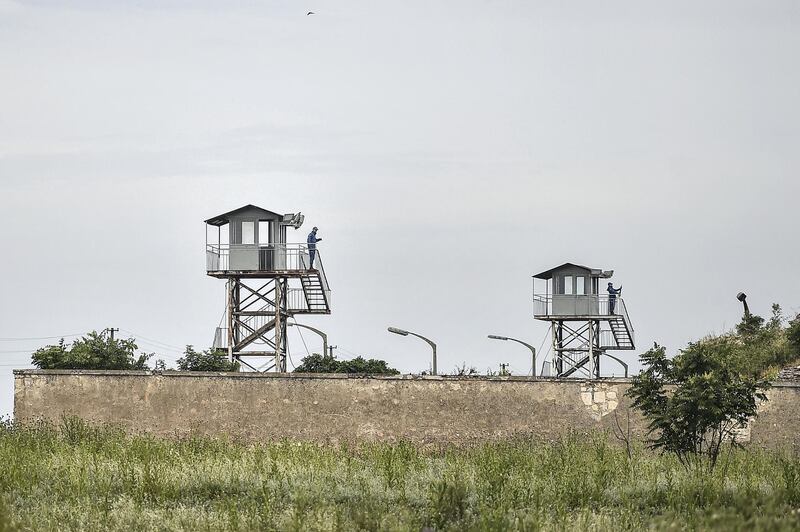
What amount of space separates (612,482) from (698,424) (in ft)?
11.0

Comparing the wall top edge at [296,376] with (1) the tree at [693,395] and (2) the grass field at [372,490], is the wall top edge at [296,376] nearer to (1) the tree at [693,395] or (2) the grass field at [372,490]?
(2) the grass field at [372,490]

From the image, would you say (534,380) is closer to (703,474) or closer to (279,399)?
(279,399)

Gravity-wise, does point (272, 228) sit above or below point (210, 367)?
above

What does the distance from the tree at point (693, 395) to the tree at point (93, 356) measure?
651 inches

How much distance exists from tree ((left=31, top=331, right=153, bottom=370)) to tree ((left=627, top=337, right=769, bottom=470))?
1652 cm

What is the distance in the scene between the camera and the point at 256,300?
45094 millimetres

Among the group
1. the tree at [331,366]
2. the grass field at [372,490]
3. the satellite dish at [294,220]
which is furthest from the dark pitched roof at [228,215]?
the grass field at [372,490]

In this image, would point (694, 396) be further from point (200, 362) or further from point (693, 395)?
point (200, 362)

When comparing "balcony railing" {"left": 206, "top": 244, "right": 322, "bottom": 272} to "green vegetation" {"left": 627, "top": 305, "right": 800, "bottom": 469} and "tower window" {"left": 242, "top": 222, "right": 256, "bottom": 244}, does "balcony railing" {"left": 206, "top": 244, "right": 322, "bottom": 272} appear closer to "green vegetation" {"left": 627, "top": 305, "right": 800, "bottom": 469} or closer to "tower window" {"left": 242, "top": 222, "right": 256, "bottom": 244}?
"tower window" {"left": 242, "top": 222, "right": 256, "bottom": 244}

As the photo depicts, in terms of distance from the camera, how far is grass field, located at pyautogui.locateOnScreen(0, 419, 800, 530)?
1540cm

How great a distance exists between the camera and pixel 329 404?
28359 millimetres

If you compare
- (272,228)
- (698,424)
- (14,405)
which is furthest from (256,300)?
(698,424)

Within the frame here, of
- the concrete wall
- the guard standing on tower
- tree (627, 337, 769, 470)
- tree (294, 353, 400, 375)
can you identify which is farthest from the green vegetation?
the guard standing on tower

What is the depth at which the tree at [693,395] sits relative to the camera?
2161 cm
